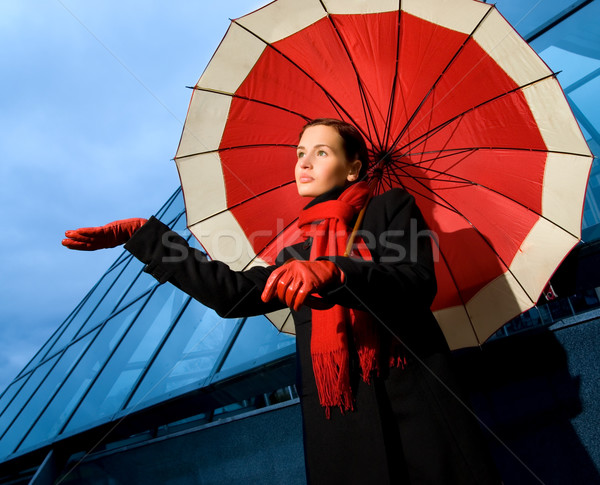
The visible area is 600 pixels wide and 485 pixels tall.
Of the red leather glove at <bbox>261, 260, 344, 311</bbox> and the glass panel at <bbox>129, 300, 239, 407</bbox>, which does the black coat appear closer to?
the red leather glove at <bbox>261, 260, 344, 311</bbox>

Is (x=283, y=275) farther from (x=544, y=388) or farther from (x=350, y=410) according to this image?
(x=544, y=388)

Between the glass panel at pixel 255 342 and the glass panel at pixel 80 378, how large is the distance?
10.4 feet

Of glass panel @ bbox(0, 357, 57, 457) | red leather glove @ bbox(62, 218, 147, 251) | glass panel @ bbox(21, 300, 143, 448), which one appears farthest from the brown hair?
glass panel @ bbox(0, 357, 57, 457)

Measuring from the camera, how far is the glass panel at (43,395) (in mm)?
6871

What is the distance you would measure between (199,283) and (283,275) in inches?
18.7

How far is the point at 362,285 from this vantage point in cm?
110

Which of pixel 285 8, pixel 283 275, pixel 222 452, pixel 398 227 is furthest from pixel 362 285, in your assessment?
pixel 222 452

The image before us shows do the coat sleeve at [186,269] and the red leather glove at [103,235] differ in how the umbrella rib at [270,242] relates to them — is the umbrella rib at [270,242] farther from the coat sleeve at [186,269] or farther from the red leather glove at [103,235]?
the red leather glove at [103,235]

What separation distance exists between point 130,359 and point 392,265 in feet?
16.3

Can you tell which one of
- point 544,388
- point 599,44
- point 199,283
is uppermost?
point 599,44

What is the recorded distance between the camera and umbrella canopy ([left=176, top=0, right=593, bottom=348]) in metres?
1.99

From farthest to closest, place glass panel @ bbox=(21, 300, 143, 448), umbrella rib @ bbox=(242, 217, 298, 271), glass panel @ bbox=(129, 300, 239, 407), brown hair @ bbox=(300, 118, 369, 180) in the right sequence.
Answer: glass panel @ bbox=(21, 300, 143, 448) → glass panel @ bbox=(129, 300, 239, 407) → umbrella rib @ bbox=(242, 217, 298, 271) → brown hair @ bbox=(300, 118, 369, 180)

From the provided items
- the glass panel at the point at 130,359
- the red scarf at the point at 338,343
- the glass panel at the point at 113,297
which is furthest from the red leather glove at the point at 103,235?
the glass panel at the point at 113,297

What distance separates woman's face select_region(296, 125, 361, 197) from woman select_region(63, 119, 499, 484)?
0.25 metres
